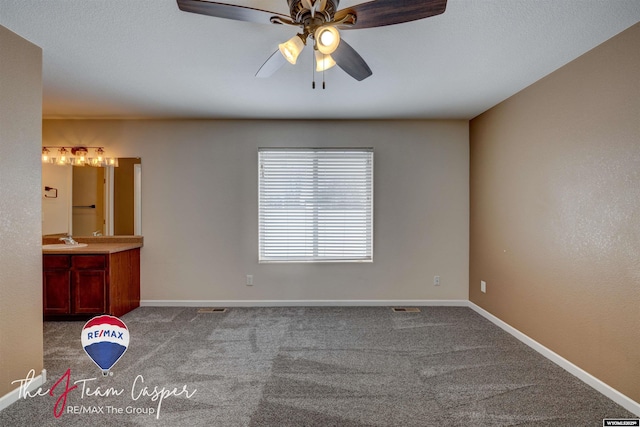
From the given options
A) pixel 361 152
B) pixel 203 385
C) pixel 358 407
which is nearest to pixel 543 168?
pixel 361 152

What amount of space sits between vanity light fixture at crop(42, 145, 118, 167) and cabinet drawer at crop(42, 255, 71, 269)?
4.13ft

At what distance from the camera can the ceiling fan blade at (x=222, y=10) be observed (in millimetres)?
1478

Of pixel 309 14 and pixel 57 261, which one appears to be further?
pixel 57 261

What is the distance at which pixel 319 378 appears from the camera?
2.41 metres

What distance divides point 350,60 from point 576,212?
6.92ft

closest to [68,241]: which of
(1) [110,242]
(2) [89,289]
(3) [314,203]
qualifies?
(1) [110,242]

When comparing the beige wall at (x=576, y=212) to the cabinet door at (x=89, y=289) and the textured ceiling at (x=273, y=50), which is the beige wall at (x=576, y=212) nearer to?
the textured ceiling at (x=273, y=50)

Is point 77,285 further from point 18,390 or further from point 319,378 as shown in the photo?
point 319,378

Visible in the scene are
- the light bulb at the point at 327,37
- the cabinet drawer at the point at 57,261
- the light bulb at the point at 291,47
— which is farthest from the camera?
the cabinet drawer at the point at 57,261

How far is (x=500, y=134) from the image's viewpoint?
3.54 metres

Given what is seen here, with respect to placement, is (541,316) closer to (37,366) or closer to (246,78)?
(246,78)

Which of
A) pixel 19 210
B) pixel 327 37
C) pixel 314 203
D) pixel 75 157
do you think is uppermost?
pixel 327 37

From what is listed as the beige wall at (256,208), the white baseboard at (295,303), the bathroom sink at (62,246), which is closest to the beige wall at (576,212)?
the beige wall at (256,208)

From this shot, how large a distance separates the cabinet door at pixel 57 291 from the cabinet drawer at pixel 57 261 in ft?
0.22
